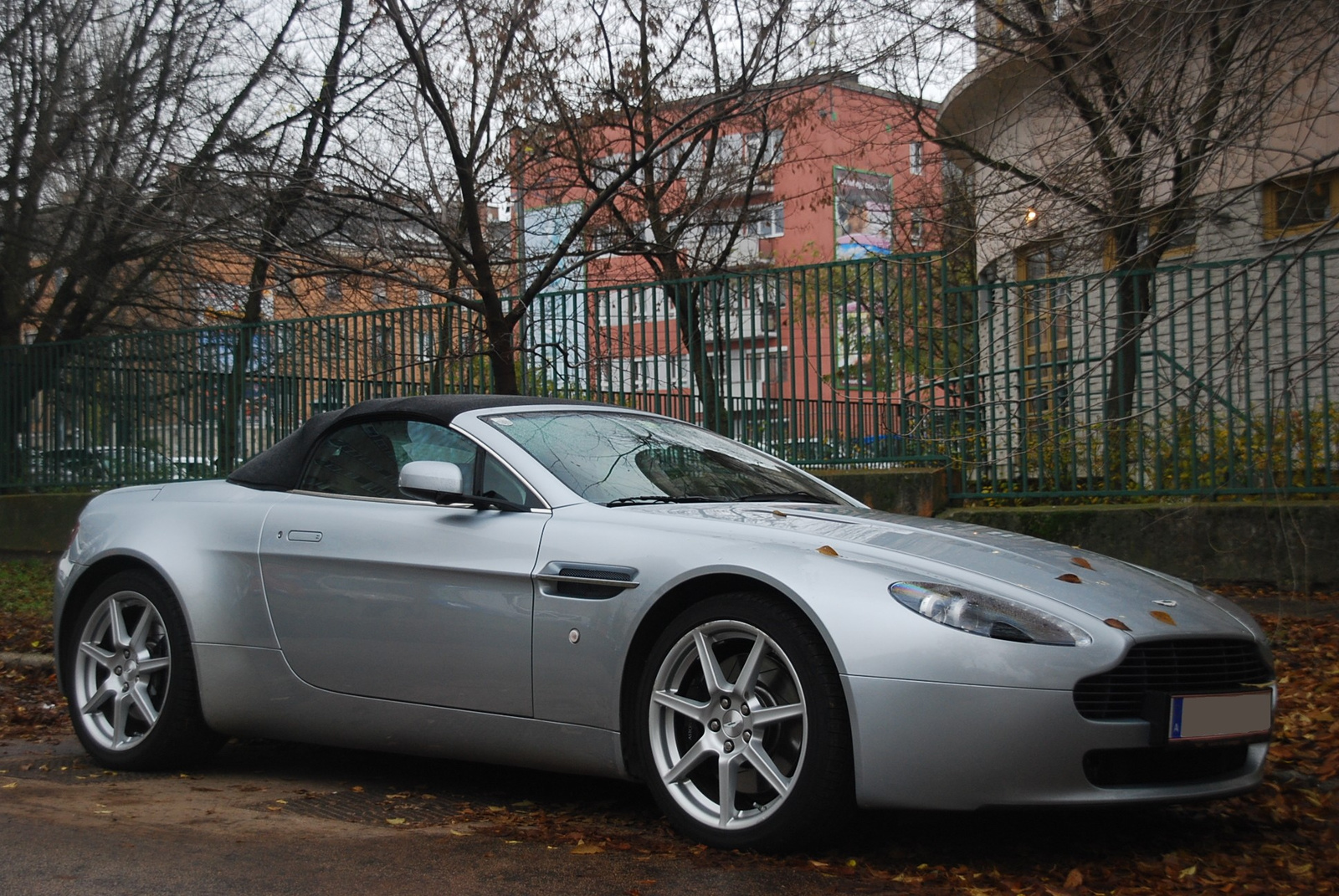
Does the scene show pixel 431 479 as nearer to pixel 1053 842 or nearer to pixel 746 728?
pixel 746 728

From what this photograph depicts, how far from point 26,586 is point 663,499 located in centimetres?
908

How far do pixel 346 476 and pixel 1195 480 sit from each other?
5.79 m

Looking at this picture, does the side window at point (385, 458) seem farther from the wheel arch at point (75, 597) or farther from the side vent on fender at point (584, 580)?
the wheel arch at point (75, 597)

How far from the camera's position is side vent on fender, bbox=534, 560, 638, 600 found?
4.01 meters

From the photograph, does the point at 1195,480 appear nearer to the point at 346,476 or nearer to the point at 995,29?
the point at 995,29

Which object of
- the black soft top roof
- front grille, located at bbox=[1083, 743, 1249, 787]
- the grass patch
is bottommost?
the grass patch

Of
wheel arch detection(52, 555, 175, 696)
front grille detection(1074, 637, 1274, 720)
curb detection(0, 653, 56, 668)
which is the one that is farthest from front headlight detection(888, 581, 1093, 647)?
curb detection(0, 653, 56, 668)

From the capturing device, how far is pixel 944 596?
356cm

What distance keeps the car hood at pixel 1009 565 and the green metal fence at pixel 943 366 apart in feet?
6.18

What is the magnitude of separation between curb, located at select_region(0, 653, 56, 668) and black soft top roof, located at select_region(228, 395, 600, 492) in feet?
9.62

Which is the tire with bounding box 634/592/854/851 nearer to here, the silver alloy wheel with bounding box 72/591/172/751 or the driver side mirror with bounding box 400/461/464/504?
the driver side mirror with bounding box 400/461/464/504

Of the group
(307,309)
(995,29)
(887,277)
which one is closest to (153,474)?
(307,309)

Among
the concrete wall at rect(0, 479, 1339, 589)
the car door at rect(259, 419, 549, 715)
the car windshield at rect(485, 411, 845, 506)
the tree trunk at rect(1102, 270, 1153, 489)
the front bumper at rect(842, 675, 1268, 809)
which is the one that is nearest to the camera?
the front bumper at rect(842, 675, 1268, 809)

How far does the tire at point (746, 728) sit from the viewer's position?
3.54 metres
